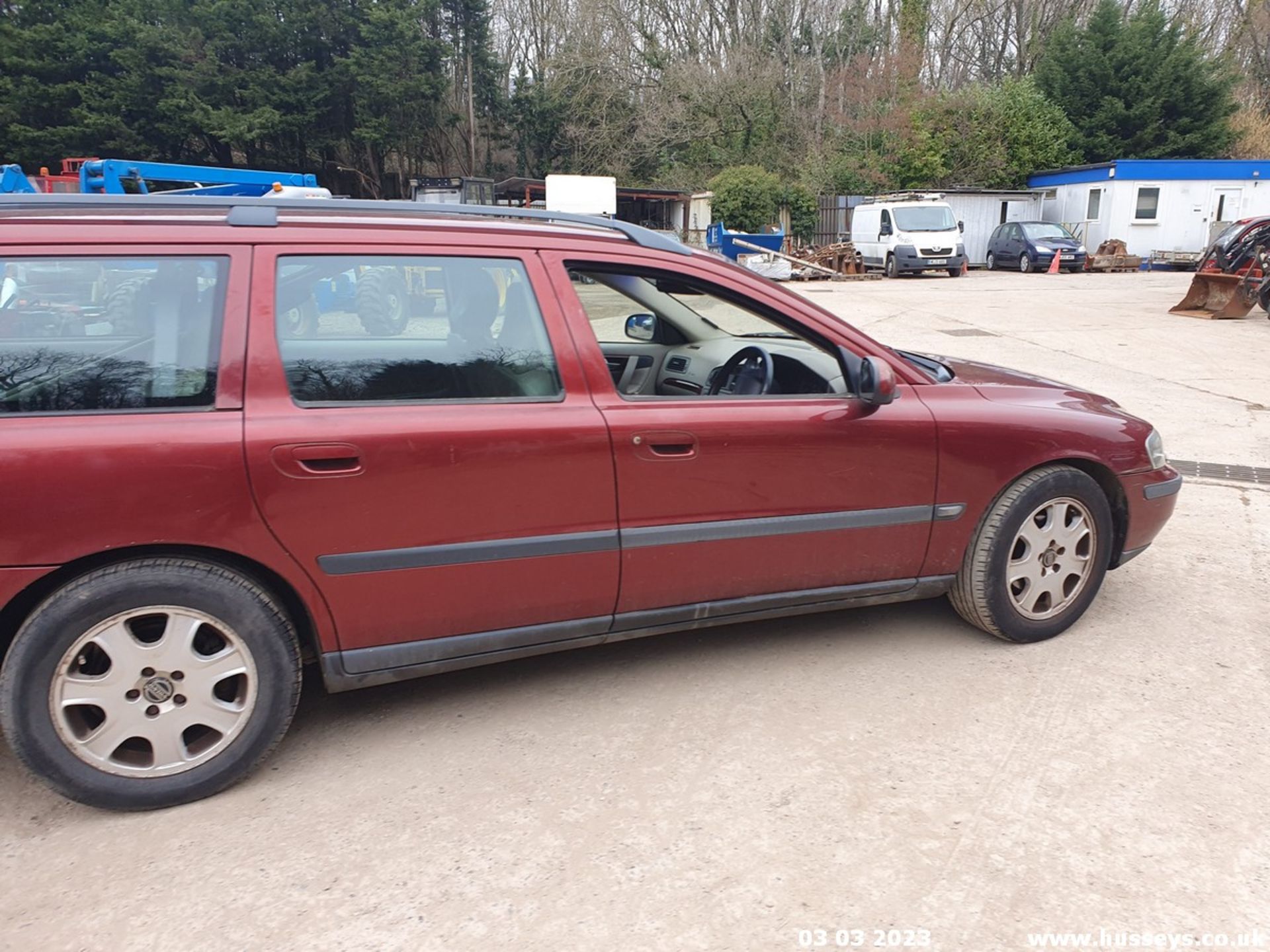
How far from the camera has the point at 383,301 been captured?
285 cm

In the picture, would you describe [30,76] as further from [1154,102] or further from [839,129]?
[1154,102]

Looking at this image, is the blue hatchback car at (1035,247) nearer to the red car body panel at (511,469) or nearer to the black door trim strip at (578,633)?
the red car body panel at (511,469)

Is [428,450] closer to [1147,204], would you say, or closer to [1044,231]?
[1044,231]

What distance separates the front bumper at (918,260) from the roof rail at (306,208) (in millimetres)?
23710

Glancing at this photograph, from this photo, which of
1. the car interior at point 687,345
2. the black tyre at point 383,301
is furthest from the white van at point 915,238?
the black tyre at point 383,301

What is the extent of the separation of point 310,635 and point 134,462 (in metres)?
0.72

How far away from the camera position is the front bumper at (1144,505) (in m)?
3.71

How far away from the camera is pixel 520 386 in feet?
9.53

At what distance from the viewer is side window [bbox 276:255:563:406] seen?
270cm

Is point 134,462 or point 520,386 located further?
point 520,386

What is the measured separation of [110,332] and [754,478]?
1.98 m

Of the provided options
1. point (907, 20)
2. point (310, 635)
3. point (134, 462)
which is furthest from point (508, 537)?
point (907, 20)
